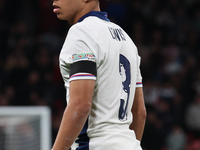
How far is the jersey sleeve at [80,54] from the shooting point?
1420mm

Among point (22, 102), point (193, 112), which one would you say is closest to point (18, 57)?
point (22, 102)

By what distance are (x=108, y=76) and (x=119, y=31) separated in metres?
0.27

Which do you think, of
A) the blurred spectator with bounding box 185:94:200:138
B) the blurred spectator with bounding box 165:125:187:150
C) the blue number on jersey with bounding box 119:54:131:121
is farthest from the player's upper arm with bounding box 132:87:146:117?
the blurred spectator with bounding box 185:94:200:138

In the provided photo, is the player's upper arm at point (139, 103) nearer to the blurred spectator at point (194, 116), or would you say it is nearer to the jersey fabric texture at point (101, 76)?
the jersey fabric texture at point (101, 76)

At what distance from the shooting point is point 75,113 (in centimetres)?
139

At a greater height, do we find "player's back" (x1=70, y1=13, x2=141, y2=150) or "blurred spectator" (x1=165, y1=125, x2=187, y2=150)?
"player's back" (x1=70, y1=13, x2=141, y2=150)

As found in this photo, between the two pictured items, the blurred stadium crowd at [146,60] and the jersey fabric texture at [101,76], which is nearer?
the jersey fabric texture at [101,76]

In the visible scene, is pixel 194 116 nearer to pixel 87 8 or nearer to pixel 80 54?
pixel 87 8

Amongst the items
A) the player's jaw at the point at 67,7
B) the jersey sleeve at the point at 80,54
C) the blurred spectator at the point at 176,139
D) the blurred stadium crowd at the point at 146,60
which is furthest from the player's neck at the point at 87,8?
the blurred spectator at the point at 176,139

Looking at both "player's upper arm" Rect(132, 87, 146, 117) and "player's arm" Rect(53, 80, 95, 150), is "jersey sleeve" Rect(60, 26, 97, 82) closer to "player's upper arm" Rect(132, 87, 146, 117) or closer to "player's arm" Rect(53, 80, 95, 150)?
"player's arm" Rect(53, 80, 95, 150)

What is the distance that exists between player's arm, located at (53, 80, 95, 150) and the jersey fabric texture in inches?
1.7

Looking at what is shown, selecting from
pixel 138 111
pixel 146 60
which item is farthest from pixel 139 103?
pixel 146 60

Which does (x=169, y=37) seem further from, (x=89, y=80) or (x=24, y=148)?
(x=89, y=80)

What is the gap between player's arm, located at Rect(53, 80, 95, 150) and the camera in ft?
4.56
